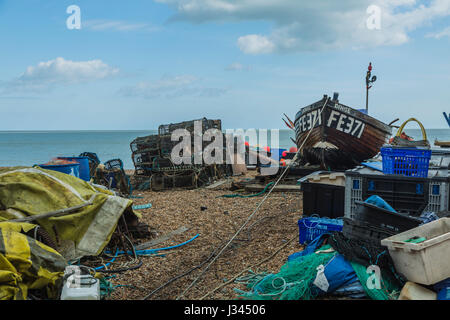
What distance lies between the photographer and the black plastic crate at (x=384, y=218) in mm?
4469

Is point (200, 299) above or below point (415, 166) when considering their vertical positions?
below

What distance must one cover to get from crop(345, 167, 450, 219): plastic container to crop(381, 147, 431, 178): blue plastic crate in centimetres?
10

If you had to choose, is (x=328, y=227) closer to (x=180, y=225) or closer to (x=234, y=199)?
(x=180, y=225)

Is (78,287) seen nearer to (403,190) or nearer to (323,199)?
(403,190)

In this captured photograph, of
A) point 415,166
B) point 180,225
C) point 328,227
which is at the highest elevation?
point 415,166

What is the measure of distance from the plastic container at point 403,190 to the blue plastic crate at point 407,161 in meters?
0.10

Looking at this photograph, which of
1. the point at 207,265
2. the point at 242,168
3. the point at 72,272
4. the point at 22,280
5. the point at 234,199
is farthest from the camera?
the point at 242,168

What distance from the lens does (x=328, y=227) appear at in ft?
18.5

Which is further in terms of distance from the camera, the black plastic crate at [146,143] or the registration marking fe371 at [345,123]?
the black plastic crate at [146,143]

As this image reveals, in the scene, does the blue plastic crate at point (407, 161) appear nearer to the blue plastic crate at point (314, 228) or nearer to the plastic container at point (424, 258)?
the blue plastic crate at point (314, 228)

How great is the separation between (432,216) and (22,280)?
4296mm

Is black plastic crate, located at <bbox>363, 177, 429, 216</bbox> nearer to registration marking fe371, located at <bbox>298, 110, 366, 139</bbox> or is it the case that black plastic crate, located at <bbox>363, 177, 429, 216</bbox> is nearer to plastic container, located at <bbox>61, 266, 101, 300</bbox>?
plastic container, located at <bbox>61, 266, 101, 300</bbox>

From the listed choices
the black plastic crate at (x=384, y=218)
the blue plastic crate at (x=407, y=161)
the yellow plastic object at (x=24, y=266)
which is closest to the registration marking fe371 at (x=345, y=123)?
the blue plastic crate at (x=407, y=161)
